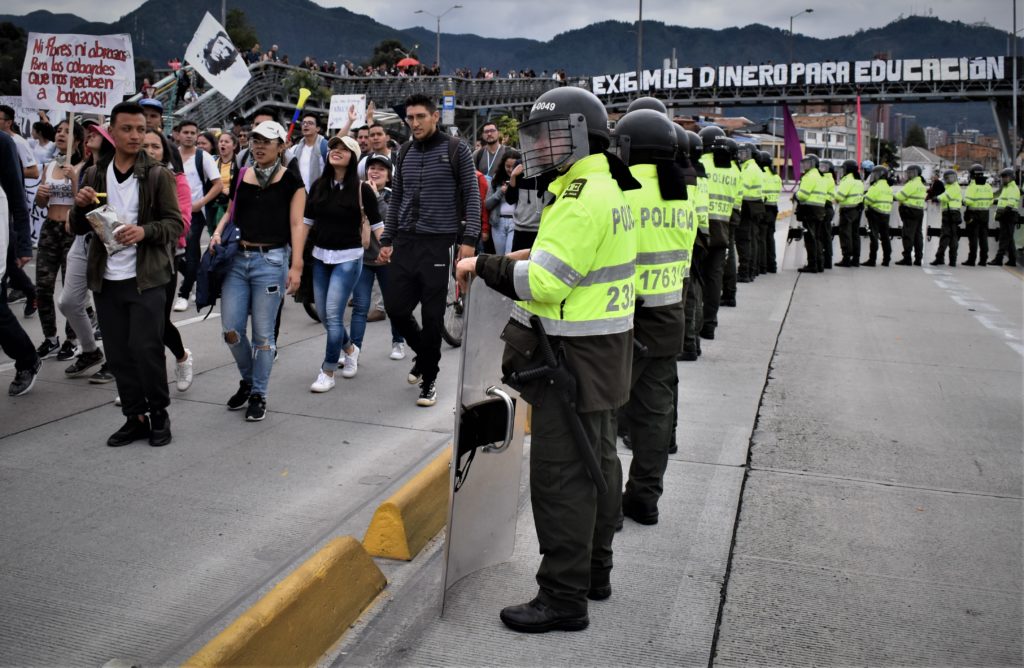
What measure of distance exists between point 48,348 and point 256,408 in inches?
107

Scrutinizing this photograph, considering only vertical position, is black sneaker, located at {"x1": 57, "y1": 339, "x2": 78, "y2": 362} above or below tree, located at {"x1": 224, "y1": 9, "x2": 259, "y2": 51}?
below

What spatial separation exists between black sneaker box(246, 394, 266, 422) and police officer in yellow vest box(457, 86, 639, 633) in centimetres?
329

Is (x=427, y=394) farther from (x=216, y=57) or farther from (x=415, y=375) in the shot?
(x=216, y=57)

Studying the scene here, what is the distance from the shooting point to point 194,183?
399 inches

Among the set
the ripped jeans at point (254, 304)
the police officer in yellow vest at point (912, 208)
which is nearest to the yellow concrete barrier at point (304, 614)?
the ripped jeans at point (254, 304)

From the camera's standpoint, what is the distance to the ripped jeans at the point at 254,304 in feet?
21.2

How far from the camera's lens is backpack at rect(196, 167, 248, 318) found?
20.9 ft

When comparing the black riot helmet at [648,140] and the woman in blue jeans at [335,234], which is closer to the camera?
the black riot helmet at [648,140]

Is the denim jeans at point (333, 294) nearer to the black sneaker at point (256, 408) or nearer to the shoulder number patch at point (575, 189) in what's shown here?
the black sneaker at point (256, 408)

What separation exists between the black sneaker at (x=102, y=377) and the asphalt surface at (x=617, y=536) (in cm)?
14

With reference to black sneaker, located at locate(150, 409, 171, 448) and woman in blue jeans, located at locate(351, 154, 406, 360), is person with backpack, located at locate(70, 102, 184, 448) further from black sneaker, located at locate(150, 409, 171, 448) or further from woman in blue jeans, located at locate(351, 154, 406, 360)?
woman in blue jeans, located at locate(351, 154, 406, 360)

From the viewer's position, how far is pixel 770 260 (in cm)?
1661

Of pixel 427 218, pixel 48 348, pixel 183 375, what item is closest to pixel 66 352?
pixel 48 348

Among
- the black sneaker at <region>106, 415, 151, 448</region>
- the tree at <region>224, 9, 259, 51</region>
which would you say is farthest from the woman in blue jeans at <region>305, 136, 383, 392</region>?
the tree at <region>224, 9, 259, 51</region>
